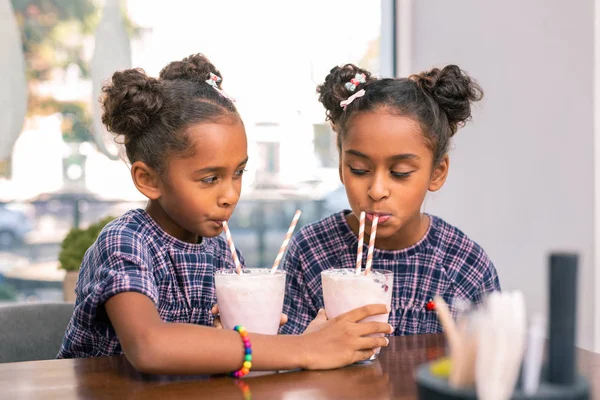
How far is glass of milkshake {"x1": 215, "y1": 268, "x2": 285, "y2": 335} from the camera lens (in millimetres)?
1437

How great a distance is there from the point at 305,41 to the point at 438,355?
2912 millimetres

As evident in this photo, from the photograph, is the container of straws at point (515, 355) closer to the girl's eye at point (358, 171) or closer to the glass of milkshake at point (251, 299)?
the glass of milkshake at point (251, 299)

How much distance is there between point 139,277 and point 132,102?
509 mm

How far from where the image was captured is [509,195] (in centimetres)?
332

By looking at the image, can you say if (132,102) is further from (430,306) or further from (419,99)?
(430,306)

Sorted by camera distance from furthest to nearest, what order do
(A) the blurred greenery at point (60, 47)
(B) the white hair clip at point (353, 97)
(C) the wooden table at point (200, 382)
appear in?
(A) the blurred greenery at point (60, 47)
(B) the white hair clip at point (353, 97)
(C) the wooden table at point (200, 382)

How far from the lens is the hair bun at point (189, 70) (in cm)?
198

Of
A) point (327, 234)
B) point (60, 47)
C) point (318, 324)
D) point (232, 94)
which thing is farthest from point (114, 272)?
point (60, 47)

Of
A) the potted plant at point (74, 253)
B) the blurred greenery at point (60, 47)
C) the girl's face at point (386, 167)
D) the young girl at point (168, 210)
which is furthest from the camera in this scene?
the blurred greenery at point (60, 47)

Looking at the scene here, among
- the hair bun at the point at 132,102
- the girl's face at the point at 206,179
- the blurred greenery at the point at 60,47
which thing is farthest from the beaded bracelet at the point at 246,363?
the blurred greenery at the point at 60,47

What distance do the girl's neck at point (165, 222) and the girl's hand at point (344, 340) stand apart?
1.79 ft

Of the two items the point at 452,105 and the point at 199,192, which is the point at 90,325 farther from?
the point at 452,105

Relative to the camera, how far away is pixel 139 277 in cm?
146

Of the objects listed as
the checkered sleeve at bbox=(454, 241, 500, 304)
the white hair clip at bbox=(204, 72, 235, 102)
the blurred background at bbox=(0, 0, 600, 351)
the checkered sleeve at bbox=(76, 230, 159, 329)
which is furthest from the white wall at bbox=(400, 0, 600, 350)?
the checkered sleeve at bbox=(76, 230, 159, 329)
